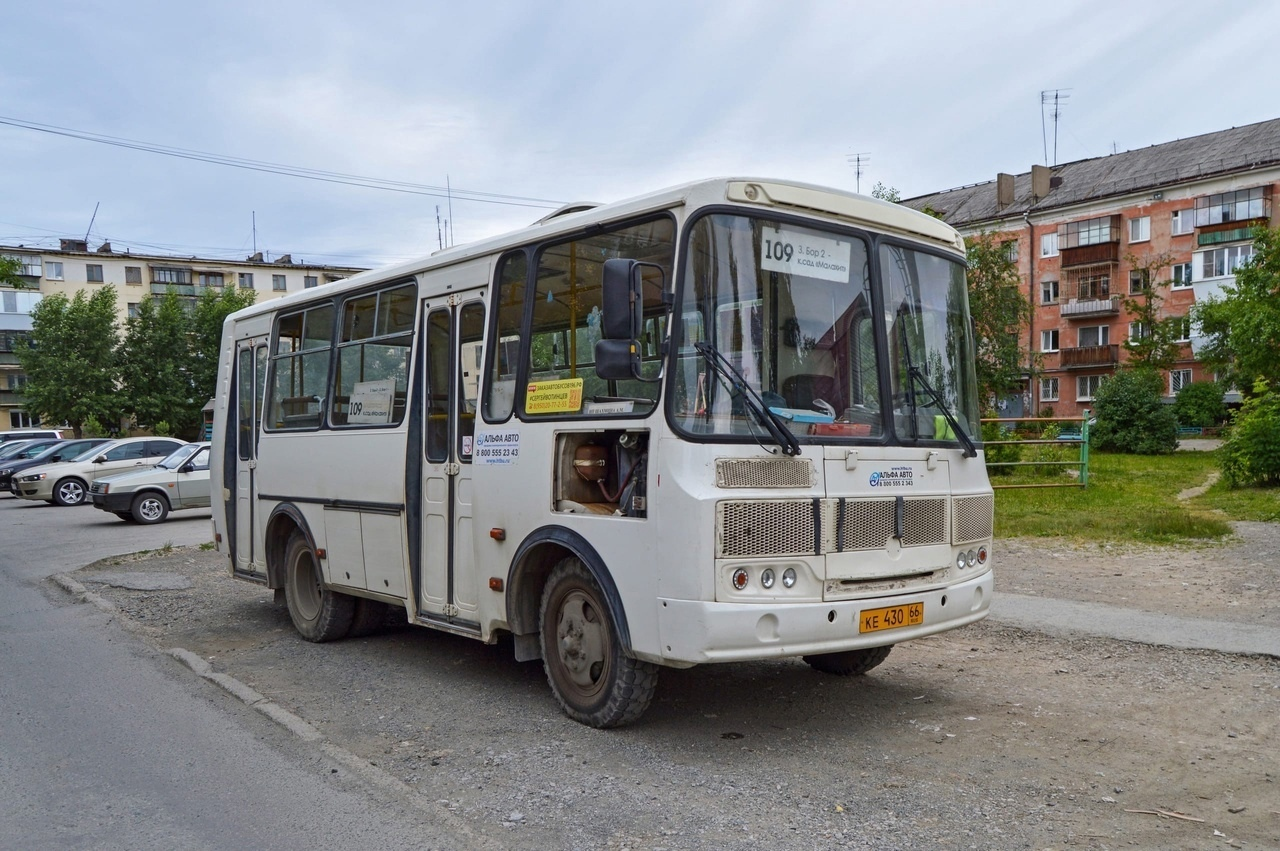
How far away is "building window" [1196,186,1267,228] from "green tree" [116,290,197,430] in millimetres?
56340

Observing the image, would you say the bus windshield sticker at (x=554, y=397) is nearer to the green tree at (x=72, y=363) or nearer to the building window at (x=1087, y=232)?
the building window at (x=1087, y=232)

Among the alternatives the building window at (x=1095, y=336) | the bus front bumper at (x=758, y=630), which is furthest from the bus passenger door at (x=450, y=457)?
the building window at (x=1095, y=336)

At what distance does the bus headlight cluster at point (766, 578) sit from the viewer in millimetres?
5238

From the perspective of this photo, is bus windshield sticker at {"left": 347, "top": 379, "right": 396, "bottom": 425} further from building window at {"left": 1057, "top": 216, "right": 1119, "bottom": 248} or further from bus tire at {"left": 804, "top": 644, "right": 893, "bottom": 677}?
building window at {"left": 1057, "top": 216, "right": 1119, "bottom": 248}

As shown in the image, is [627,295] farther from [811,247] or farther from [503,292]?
[503,292]

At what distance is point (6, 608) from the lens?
1102cm

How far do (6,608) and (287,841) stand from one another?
27.0 feet

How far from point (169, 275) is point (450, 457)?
85.3 metres

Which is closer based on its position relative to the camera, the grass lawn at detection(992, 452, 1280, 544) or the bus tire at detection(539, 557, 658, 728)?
the bus tire at detection(539, 557, 658, 728)

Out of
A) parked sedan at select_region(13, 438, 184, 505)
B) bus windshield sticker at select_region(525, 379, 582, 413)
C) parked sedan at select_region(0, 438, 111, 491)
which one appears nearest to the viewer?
bus windshield sticker at select_region(525, 379, 582, 413)

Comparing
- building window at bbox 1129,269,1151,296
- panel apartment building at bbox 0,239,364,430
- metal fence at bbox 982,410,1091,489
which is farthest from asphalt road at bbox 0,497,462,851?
panel apartment building at bbox 0,239,364,430

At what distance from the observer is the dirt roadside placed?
4.52 metres

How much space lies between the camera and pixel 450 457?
7031 millimetres

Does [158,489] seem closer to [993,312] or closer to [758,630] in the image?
[758,630]
